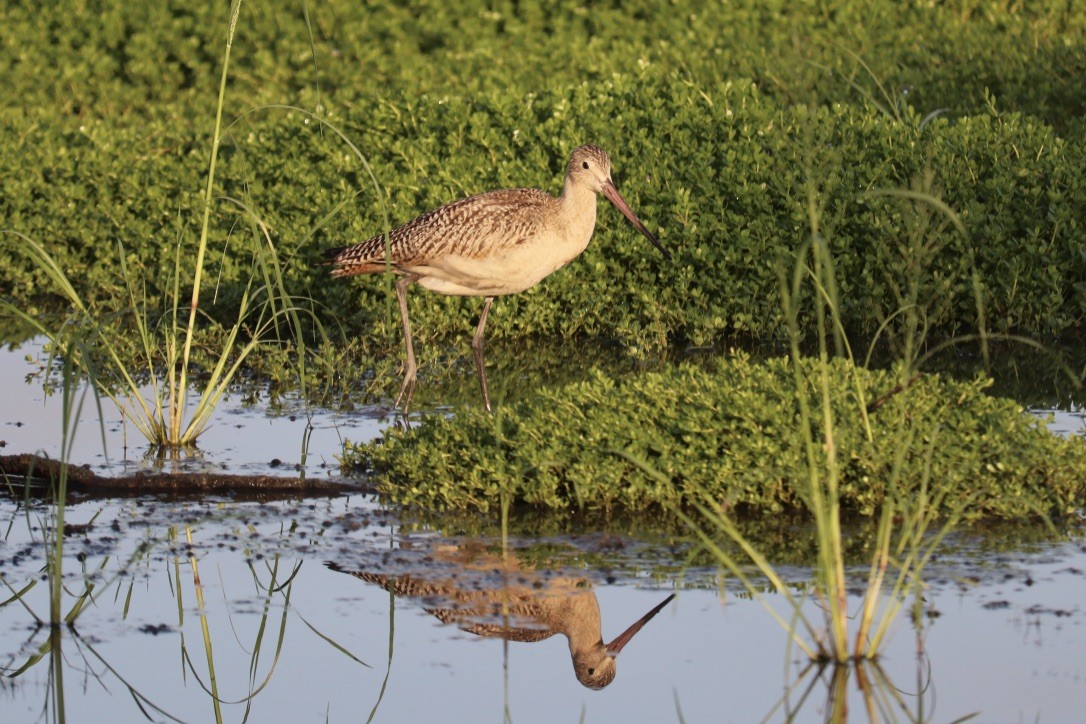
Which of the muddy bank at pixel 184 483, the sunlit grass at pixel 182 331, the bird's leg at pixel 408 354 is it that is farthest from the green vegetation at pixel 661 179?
the muddy bank at pixel 184 483

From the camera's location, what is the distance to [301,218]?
39.2ft

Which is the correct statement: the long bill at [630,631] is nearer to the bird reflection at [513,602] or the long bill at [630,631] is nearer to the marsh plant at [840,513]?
the bird reflection at [513,602]

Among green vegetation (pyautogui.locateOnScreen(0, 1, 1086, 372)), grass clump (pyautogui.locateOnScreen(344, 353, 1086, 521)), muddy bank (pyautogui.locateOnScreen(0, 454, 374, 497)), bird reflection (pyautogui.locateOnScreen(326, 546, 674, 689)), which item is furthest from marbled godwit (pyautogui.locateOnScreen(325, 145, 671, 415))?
bird reflection (pyautogui.locateOnScreen(326, 546, 674, 689))

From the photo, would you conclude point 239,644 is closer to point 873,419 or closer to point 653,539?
point 653,539

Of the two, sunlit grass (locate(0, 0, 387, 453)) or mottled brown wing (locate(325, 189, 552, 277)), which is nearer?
sunlit grass (locate(0, 0, 387, 453))

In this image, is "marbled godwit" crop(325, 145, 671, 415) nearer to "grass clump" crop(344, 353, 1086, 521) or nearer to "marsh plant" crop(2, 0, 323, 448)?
"marsh plant" crop(2, 0, 323, 448)

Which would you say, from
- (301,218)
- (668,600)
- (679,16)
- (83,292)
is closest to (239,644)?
(668,600)

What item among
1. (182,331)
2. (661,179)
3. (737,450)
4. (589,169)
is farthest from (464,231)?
(737,450)

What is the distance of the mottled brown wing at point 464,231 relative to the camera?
1002cm

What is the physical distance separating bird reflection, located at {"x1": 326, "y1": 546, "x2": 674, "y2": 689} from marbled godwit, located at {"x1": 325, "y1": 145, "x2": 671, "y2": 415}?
2810 mm

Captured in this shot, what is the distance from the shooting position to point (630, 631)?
641cm

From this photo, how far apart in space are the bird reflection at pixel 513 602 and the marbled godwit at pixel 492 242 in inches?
111

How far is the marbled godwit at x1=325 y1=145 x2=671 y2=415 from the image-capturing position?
10039 millimetres

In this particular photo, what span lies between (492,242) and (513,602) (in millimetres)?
3564
